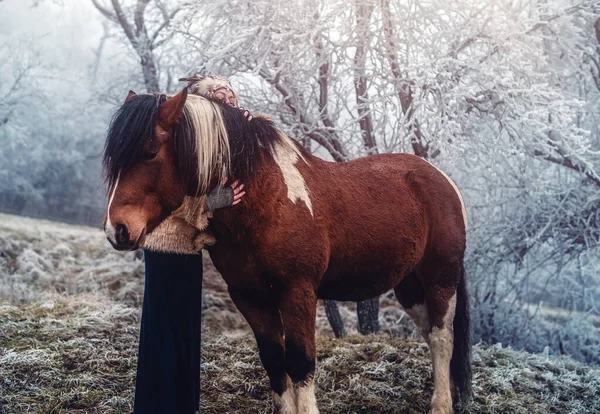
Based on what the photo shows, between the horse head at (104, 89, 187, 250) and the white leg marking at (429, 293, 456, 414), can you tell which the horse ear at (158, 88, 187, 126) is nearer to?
the horse head at (104, 89, 187, 250)

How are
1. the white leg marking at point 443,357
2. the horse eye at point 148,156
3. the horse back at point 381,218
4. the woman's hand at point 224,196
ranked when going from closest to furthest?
the horse eye at point 148,156
the woman's hand at point 224,196
the horse back at point 381,218
the white leg marking at point 443,357

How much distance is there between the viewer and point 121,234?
76.3 inches

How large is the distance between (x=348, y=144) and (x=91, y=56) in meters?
9.70

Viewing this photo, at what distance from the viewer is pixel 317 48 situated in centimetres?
454

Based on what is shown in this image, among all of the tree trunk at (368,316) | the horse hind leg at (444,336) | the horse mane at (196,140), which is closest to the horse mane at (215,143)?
the horse mane at (196,140)

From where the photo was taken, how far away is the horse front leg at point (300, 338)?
2.24m

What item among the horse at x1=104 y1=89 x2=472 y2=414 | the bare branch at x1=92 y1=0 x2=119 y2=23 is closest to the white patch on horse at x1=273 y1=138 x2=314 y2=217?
the horse at x1=104 y1=89 x2=472 y2=414

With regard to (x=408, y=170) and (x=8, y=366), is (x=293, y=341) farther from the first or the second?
(x=8, y=366)

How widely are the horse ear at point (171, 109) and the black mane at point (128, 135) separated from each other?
0.09ft

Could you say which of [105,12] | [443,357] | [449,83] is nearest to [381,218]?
[443,357]

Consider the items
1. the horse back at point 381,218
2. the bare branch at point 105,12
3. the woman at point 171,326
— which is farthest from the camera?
the bare branch at point 105,12

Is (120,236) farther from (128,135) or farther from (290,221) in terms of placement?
(290,221)

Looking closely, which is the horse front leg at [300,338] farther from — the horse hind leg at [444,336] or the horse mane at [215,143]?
the horse hind leg at [444,336]

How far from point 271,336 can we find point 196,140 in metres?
1.00
